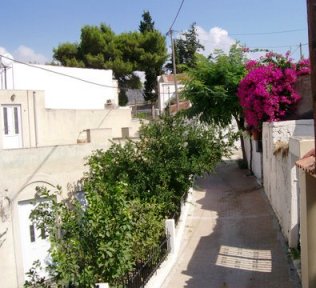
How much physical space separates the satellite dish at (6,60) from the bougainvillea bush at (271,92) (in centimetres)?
1185

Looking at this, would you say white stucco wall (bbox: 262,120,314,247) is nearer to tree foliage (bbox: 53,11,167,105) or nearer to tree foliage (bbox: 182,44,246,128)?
tree foliage (bbox: 182,44,246,128)

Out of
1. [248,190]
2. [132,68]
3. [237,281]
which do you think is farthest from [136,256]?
[132,68]

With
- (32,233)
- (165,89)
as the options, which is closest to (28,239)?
(32,233)

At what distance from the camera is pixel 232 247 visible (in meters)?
11.3

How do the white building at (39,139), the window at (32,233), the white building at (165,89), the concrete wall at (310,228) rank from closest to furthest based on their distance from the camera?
1. the concrete wall at (310,228)
2. the white building at (39,139)
3. the window at (32,233)
4. the white building at (165,89)

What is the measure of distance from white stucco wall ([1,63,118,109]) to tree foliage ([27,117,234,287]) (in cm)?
1046

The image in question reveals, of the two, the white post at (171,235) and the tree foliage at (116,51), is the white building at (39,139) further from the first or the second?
the tree foliage at (116,51)

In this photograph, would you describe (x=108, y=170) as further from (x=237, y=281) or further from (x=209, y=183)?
→ (x=209, y=183)

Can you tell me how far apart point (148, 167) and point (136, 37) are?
26933 millimetres

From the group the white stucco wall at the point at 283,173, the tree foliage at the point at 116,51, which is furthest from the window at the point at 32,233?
the tree foliage at the point at 116,51

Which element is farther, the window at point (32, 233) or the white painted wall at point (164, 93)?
the white painted wall at point (164, 93)

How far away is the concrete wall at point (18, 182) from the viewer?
1255 cm

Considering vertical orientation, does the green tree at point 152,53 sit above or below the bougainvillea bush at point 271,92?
above

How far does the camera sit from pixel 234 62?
20.9 m
